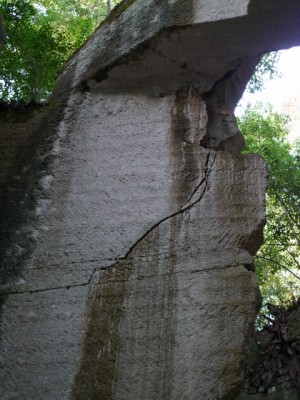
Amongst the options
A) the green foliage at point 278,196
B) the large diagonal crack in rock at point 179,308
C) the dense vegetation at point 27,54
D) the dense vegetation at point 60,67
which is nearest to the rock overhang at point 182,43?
the large diagonal crack in rock at point 179,308

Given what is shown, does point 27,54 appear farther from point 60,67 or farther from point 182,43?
point 182,43

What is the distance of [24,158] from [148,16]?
1658 millimetres

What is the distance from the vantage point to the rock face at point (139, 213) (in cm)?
277

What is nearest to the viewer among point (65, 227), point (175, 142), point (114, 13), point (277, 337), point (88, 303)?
point (88, 303)

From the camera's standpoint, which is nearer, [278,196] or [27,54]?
[27,54]

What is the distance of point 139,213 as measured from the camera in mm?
3414

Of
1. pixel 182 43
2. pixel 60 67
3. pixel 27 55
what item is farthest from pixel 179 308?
pixel 27 55

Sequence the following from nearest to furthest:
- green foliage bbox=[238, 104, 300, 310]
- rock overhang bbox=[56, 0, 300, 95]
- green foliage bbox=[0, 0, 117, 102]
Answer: rock overhang bbox=[56, 0, 300, 95] < green foliage bbox=[0, 0, 117, 102] < green foliage bbox=[238, 104, 300, 310]

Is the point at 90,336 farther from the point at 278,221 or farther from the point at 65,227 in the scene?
Result: the point at 278,221

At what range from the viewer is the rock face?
2770mm

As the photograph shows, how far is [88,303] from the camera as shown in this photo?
3.03 meters

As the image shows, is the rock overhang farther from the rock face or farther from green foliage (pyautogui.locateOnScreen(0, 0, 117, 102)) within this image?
green foliage (pyautogui.locateOnScreen(0, 0, 117, 102))

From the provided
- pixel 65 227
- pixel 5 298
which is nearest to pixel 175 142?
pixel 65 227

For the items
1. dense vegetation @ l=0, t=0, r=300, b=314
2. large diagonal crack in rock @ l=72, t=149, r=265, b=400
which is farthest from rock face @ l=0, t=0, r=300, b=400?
dense vegetation @ l=0, t=0, r=300, b=314
